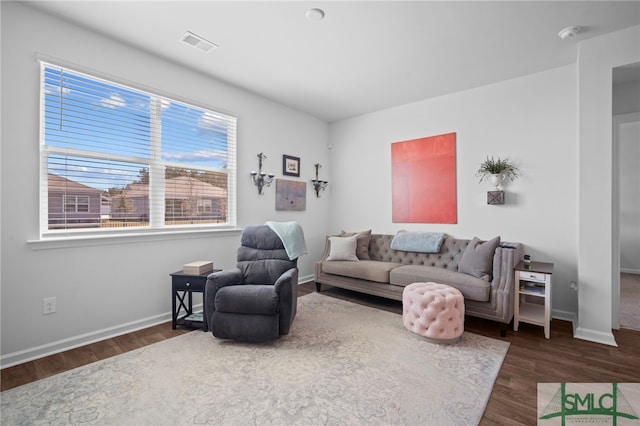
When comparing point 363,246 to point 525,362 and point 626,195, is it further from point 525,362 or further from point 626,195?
point 626,195

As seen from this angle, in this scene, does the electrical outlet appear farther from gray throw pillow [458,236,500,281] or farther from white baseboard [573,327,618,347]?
white baseboard [573,327,618,347]

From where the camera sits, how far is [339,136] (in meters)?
5.26

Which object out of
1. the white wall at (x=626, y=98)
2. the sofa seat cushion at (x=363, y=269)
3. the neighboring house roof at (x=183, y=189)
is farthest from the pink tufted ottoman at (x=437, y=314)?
the white wall at (x=626, y=98)

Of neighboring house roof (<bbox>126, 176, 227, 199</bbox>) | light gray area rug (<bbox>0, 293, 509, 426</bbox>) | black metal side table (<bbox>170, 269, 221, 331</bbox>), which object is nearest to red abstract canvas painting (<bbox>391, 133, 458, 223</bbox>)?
light gray area rug (<bbox>0, 293, 509, 426</bbox>)

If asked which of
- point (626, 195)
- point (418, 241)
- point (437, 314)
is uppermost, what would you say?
point (626, 195)

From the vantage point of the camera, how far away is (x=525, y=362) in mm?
2279

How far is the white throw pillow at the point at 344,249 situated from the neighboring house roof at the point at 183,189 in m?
1.72

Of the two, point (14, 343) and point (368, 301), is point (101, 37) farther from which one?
point (368, 301)

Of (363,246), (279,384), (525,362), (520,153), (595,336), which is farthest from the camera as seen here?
(363,246)

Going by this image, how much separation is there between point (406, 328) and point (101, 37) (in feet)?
13.3

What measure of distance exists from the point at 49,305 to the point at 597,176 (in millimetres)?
5015

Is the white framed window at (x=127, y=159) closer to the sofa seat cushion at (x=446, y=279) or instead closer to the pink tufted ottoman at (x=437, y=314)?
the sofa seat cushion at (x=446, y=279)

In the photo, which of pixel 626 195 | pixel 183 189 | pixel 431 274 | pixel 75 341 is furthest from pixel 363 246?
pixel 626 195

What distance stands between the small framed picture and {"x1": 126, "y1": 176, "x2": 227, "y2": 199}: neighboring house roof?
1132 mm
